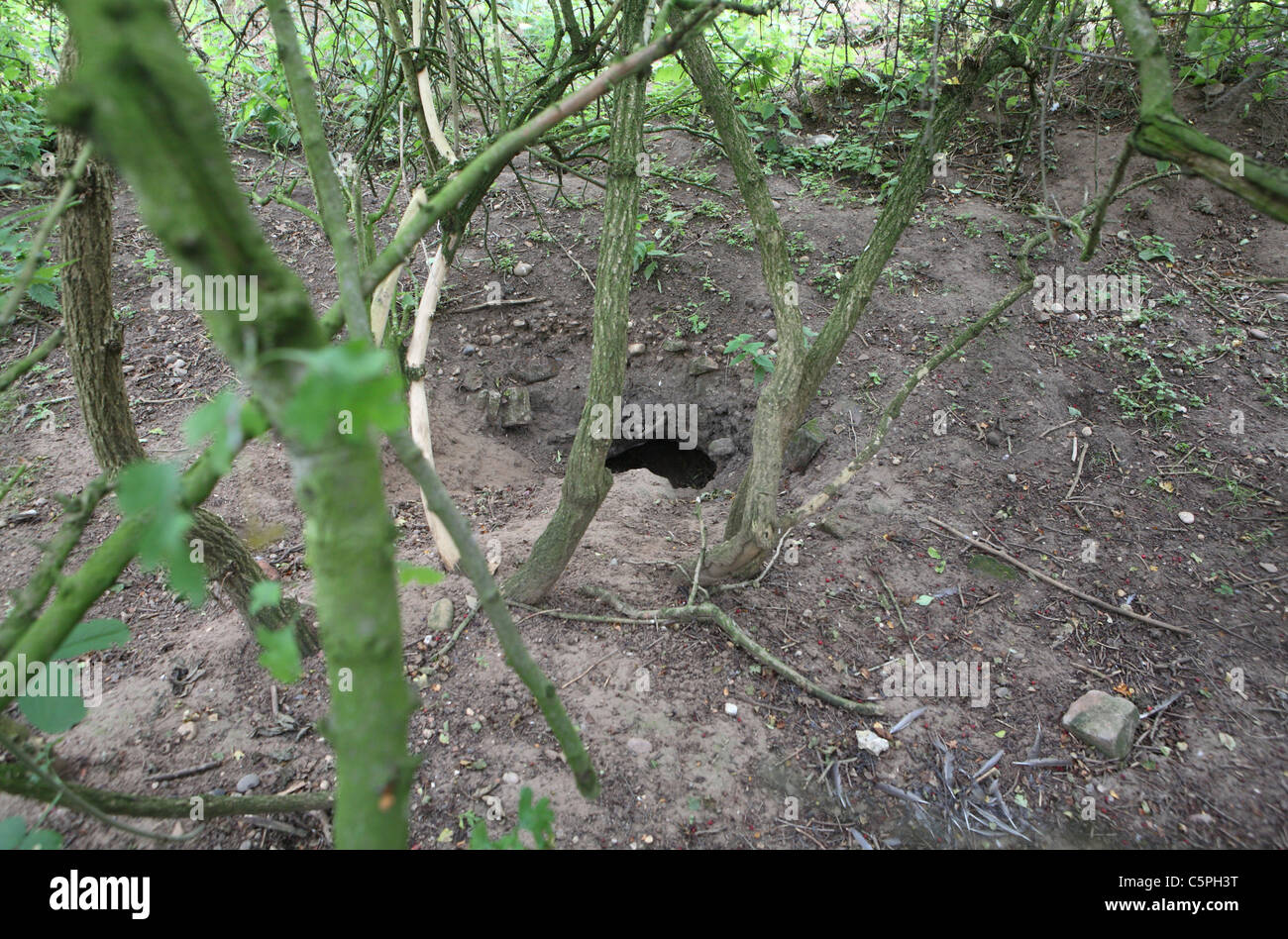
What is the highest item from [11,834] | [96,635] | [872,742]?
[96,635]

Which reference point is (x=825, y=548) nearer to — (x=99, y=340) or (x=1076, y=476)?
(x=1076, y=476)

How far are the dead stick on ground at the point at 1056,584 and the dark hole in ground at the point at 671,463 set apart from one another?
1.78 meters

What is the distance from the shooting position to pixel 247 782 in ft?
6.95

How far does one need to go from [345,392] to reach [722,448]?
3940 mm

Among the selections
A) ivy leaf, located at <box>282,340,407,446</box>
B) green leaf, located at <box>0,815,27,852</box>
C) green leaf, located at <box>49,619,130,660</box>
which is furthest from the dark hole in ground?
ivy leaf, located at <box>282,340,407,446</box>

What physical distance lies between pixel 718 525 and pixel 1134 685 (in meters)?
1.79

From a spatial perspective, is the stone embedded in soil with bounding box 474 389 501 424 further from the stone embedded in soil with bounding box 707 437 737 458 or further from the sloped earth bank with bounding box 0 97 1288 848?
the stone embedded in soil with bounding box 707 437 737 458

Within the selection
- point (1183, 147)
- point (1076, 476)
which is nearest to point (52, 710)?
point (1183, 147)

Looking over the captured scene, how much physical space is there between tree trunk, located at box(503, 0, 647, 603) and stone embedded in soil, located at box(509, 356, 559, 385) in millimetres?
2126

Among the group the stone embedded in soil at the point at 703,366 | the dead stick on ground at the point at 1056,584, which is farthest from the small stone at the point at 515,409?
the dead stick on ground at the point at 1056,584

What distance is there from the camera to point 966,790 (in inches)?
89.9

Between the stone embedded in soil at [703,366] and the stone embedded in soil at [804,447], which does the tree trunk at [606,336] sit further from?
the stone embedded in soil at [703,366]

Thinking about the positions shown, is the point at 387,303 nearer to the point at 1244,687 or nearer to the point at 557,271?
the point at 557,271

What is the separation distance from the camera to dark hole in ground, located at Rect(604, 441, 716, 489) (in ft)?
15.9
